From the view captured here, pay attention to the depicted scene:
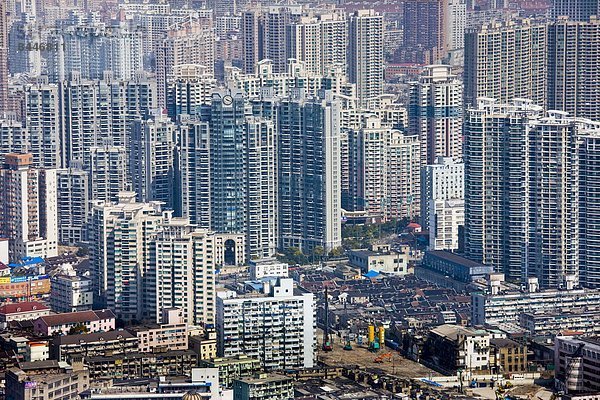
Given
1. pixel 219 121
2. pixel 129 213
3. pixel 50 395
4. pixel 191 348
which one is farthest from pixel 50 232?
pixel 50 395

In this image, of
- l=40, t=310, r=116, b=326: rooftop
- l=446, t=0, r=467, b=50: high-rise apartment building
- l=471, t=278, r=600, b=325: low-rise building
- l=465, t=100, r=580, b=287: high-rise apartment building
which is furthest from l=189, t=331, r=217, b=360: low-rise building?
l=446, t=0, r=467, b=50: high-rise apartment building

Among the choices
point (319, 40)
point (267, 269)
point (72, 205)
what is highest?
point (319, 40)

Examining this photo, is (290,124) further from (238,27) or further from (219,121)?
(238,27)

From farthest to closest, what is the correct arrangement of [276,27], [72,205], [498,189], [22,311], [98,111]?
[276,27] < [98,111] < [72,205] < [498,189] < [22,311]

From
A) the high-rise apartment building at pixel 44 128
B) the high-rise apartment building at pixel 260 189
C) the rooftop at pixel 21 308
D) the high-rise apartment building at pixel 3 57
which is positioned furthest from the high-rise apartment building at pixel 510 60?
the rooftop at pixel 21 308

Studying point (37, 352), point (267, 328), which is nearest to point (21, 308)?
point (37, 352)

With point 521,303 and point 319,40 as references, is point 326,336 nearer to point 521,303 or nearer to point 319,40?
point 521,303

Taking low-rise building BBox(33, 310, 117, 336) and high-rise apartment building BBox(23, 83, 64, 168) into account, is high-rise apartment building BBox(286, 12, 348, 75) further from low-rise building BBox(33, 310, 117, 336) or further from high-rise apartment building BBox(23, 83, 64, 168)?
low-rise building BBox(33, 310, 117, 336)
